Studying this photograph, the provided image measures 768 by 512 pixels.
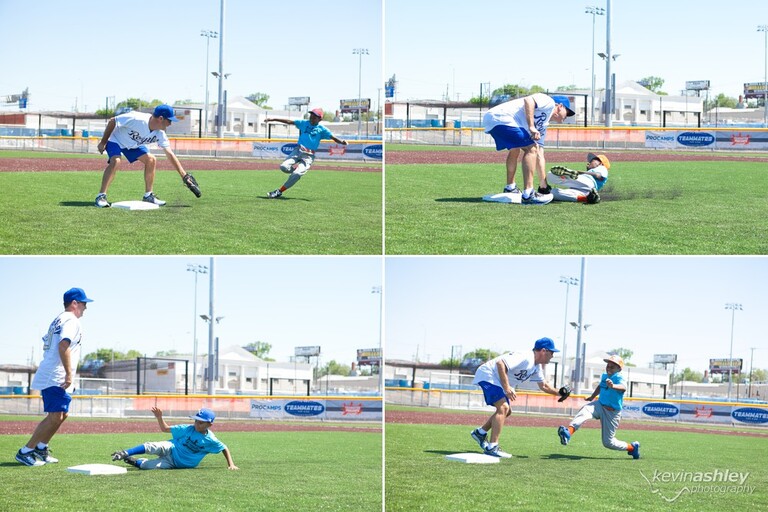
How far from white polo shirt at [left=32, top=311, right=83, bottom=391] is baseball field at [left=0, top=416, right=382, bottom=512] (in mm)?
619

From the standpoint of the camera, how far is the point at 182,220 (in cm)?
789

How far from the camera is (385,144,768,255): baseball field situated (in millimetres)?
6996

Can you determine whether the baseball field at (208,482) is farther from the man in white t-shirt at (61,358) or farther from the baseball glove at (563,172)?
the baseball glove at (563,172)

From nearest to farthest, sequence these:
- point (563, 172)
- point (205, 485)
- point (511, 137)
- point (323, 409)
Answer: point (205, 485), point (511, 137), point (563, 172), point (323, 409)

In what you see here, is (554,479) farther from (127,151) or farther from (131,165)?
(131,165)

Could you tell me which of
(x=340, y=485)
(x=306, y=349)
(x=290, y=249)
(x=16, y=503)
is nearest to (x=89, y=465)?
(x=16, y=503)

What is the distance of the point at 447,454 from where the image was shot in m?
6.85

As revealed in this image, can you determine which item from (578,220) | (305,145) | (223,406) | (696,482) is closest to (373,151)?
(223,406)

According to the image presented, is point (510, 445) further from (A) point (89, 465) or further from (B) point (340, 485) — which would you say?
(A) point (89, 465)

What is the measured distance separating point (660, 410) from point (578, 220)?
308 inches

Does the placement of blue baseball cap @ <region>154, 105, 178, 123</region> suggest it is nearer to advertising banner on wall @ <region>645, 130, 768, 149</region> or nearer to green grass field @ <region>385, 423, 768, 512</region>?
green grass field @ <region>385, 423, 768, 512</region>

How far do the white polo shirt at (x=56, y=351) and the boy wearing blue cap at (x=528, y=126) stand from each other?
3.61 metres

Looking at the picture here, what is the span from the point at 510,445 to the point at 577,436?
1.38 m

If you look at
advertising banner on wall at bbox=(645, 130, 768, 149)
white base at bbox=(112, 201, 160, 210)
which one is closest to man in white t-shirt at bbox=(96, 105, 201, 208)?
white base at bbox=(112, 201, 160, 210)
